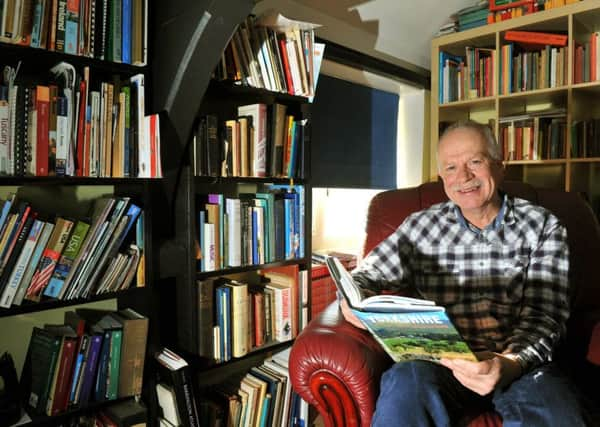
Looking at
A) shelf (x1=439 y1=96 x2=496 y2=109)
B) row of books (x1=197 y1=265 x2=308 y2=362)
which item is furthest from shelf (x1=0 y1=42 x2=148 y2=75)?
shelf (x1=439 y1=96 x2=496 y2=109)

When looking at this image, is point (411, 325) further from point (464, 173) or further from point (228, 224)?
point (228, 224)

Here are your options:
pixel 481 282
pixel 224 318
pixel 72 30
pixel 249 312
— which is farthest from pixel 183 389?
pixel 72 30

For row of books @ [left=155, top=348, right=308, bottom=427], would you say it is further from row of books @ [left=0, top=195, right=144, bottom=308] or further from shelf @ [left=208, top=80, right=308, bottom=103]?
shelf @ [left=208, top=80, right=308, bottom=103]

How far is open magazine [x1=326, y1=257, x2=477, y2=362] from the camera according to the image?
93 centimetres

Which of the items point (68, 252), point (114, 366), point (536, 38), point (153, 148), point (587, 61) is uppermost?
point (536, 38)

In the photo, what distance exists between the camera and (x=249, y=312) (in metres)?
1.79

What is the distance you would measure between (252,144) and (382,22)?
142 cm

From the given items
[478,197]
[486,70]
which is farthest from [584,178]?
[478,197]

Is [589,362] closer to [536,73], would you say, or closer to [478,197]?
[478,197]

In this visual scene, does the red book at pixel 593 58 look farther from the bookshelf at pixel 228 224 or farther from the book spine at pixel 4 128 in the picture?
the book spine at pixel 4 128

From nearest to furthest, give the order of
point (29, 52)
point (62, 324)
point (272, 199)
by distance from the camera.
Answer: point (29, 52) < point (62, 324) < point (272, 199)

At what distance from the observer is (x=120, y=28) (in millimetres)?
1385

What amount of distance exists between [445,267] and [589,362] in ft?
1.59

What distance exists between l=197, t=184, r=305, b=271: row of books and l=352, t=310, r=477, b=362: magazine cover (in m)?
0.76
